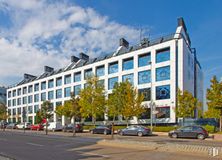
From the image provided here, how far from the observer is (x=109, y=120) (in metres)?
58.7

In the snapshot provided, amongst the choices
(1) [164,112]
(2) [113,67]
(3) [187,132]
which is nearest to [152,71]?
(1) [164,112]

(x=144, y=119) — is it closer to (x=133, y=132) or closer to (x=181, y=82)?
(x=181, y=82)

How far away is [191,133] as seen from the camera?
30.4 meters

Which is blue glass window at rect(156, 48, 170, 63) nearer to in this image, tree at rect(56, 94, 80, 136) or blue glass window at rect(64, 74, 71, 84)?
tree at rect(56, 94, 80, 136)

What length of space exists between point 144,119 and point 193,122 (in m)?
12.0

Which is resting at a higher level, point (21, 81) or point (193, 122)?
point (21, 81)

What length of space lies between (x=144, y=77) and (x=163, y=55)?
217 inches

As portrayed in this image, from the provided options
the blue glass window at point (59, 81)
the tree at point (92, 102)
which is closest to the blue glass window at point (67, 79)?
the blue glass window at point (59, 81)

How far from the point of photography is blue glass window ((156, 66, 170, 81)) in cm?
4991

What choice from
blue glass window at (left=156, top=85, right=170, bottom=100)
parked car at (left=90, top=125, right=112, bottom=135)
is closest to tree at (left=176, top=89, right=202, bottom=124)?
blue glass window at (left=156, top=85, right=170, bottom=100)

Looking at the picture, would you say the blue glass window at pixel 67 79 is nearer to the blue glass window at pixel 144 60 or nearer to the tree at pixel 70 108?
the tree at pixel 70 108

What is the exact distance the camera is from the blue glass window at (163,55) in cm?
5034

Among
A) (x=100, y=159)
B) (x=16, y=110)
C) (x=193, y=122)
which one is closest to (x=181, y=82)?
(x=193, y=122)

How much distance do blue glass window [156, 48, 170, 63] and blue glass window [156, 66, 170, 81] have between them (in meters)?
1.54
